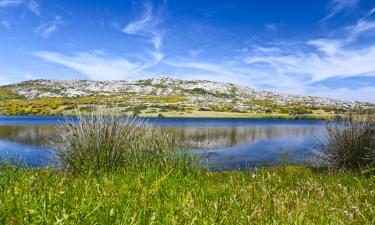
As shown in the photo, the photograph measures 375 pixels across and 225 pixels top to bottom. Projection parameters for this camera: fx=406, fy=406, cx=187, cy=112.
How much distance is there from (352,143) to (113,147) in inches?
318

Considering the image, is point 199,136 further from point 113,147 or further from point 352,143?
point 113,147

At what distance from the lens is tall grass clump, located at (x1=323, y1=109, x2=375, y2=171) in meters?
13.3

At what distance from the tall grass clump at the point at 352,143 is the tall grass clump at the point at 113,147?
6.44 meters

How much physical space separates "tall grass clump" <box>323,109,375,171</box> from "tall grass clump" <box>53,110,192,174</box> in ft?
21.1

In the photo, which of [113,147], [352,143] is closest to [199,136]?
[352,143]

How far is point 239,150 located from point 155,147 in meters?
21.3

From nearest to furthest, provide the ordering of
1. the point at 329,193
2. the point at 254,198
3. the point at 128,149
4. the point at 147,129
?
the point at 254,198, the point at 329,193, the point at 128,149, the point at 147,129

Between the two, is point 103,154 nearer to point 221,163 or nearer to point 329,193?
point 329,193

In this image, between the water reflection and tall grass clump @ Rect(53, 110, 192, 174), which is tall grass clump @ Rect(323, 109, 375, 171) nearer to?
tall grass clump @ Rect(53, 110, 192, 174)

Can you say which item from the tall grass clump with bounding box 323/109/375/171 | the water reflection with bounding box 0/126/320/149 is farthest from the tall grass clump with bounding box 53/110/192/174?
the water reflection with bounding box 0/126/320/149

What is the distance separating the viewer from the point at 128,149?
9.55 metres

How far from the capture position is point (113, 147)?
9.69 meters

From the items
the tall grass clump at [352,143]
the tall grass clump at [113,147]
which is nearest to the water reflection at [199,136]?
the tall grass clump at [352,143]

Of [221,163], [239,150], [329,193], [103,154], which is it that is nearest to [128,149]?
[103,154]
